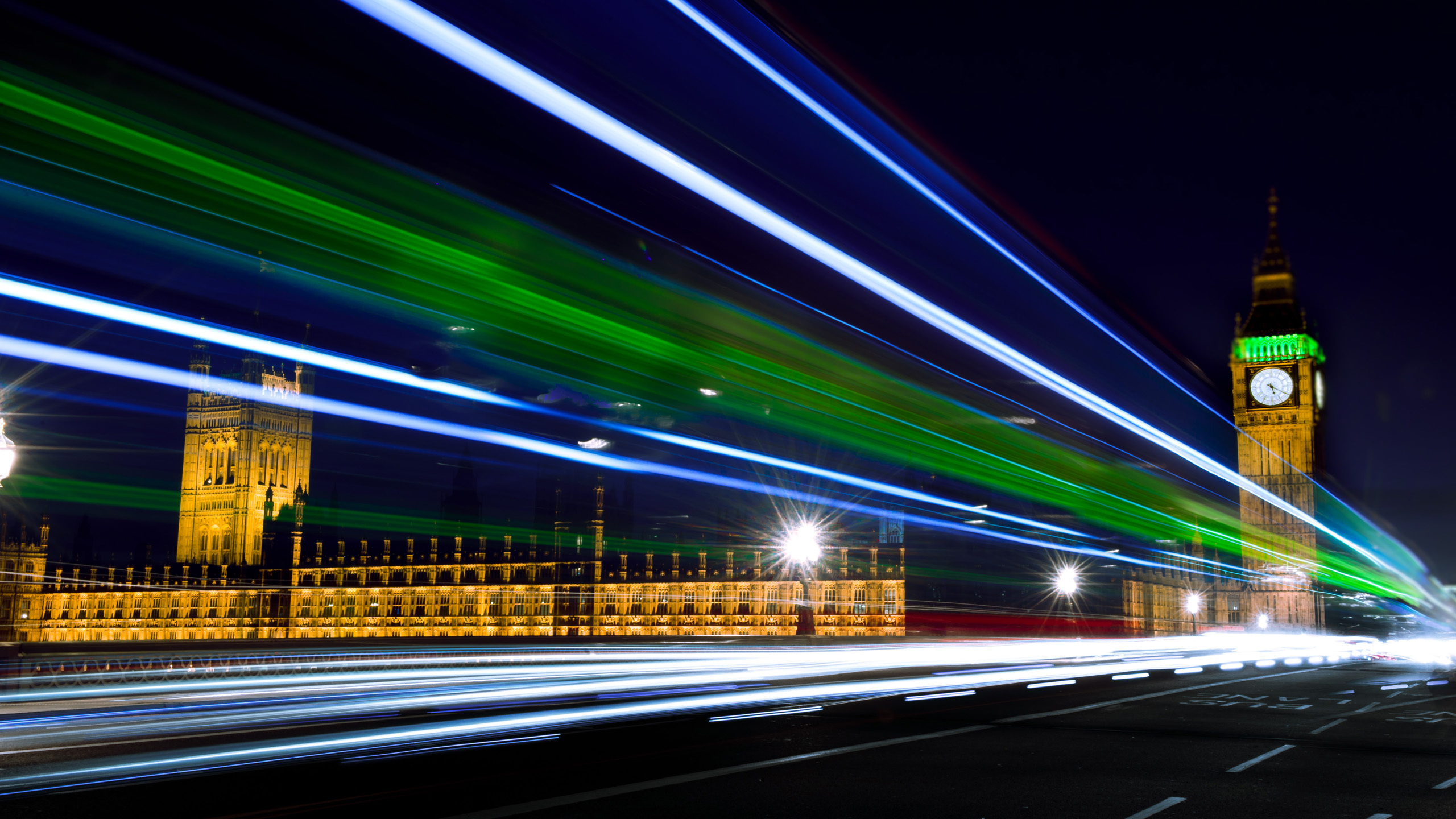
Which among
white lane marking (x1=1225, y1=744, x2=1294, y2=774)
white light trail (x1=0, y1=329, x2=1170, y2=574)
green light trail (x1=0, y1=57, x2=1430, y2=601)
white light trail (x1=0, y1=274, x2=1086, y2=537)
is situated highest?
green light trail (x1=0, y1=57, x2=1430, y2=601)

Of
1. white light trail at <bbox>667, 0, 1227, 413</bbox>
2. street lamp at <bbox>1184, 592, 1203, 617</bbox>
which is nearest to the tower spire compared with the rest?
street lamp at <bbox>1184, 592, 1203, 617</bbox>

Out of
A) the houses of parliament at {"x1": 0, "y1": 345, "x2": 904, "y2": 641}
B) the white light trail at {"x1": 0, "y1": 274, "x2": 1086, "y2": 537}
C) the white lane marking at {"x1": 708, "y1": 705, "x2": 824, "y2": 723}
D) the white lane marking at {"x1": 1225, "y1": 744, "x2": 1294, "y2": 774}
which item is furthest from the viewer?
the houses of parliament at {"x1": 0, "y1": 345, "x2": 904, "y2": 641}

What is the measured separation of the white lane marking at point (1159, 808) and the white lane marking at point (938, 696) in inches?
435

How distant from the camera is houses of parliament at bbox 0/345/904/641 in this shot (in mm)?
81562

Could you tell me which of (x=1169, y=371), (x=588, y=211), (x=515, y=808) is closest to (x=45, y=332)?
(x=588, y=211)

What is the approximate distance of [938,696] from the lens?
903 inches

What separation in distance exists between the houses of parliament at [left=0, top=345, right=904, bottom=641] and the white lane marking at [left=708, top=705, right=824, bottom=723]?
163ft

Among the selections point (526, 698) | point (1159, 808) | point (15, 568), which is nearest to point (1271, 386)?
point (526, 698)

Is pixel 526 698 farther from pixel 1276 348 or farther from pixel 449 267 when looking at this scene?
pixel 1276 348

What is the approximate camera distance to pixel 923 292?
2777 cm

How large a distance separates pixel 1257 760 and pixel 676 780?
272 inches

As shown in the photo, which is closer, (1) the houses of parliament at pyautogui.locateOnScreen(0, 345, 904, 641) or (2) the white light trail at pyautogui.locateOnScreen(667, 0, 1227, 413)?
(2) the white light trail at pyautogui.locateOnScreen(667, 0, 1227, 413)

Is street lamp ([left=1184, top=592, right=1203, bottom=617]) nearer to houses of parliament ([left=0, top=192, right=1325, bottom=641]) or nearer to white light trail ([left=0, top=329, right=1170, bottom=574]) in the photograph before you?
houses of parliament ([left=0, top=192, right=1325, bottom=641])

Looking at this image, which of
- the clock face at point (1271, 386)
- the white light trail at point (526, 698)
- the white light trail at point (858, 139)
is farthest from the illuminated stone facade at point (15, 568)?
the clock face at point (1271, 386)
